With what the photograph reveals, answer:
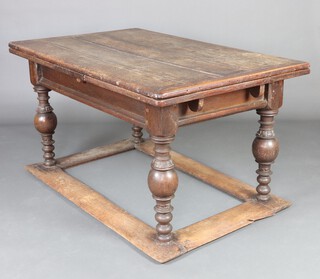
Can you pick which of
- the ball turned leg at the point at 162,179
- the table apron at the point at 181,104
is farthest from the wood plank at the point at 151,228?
the table apron at the point at 181,104

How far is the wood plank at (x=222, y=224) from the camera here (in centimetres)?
314

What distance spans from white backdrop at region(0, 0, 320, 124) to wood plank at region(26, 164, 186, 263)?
120 centimetres

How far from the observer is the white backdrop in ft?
16.2

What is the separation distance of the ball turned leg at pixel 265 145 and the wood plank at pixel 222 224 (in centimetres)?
13

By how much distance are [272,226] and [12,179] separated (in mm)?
1545

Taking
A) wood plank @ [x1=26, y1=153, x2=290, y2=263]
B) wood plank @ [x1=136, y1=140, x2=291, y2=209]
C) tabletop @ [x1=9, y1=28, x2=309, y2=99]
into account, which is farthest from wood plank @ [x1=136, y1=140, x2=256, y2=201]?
tabletop @ [x1=9, y1=28, x2=309, y2=99]

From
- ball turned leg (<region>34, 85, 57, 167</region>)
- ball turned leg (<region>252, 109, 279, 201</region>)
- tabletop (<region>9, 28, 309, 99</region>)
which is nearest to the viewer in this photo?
tabletop (<region>9, 28, 309, 99</region>)

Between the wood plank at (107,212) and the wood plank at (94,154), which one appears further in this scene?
the wood plank at (94,154)

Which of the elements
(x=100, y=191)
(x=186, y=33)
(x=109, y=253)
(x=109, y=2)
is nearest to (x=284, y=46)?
(x=186, y=33)

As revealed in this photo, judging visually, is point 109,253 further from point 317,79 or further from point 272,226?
point 317,79

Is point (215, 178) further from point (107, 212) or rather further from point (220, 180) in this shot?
point (107, 212)

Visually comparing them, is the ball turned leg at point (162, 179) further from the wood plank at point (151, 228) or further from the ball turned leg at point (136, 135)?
the ball turned leg at point (136, 135)

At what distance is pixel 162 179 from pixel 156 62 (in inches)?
24.3

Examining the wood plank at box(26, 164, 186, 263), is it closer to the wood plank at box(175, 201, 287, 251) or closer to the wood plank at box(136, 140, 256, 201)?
the wood plank at box(175, 201, 287, 251)
